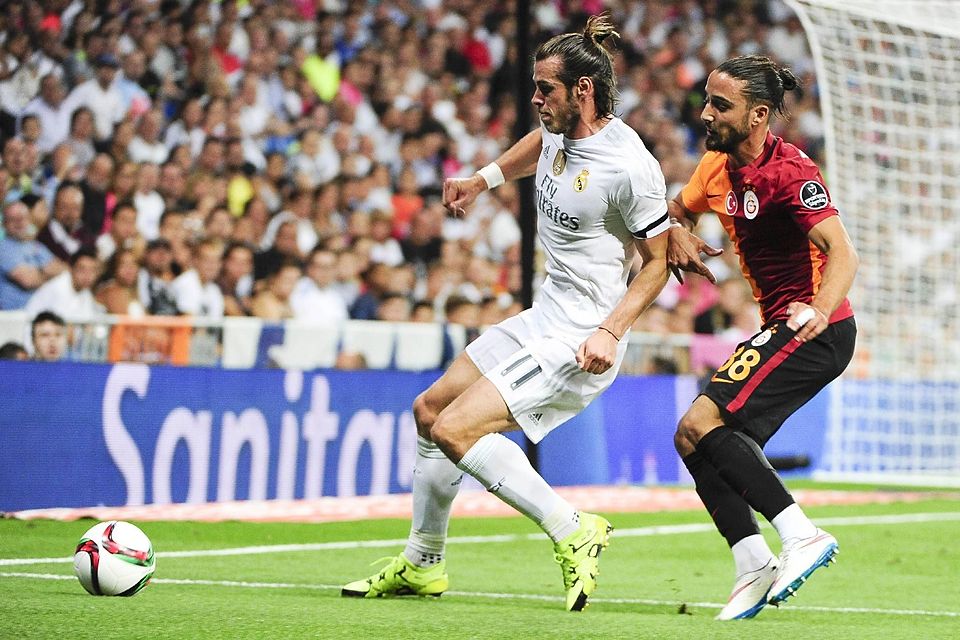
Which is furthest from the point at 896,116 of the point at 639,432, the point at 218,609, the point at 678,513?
the point at 218,609

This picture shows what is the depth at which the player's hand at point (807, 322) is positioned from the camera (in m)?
5.10

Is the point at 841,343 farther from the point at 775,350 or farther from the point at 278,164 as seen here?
the point at 278,164

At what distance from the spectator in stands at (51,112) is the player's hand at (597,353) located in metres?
6.94

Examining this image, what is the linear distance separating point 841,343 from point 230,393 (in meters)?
5.33

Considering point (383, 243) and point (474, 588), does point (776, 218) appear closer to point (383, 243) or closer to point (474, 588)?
point (474, 588)

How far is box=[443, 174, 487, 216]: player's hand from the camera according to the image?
6.10 meters

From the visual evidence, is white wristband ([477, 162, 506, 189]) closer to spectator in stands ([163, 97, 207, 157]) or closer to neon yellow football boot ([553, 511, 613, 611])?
neon yellow football boot ([553, 511, 613, 611])

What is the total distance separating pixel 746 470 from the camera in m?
5.39

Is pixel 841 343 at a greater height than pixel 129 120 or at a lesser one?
lesser

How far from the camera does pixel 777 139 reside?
219 inches

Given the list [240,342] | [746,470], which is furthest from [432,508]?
[240,342]

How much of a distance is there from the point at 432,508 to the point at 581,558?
2.20 feet

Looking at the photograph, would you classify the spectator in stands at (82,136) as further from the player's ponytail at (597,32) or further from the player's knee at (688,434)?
the player's knee at (688,434)

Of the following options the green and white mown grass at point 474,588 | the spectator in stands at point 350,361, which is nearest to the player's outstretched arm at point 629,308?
the green and white mown grass at point 474,588
